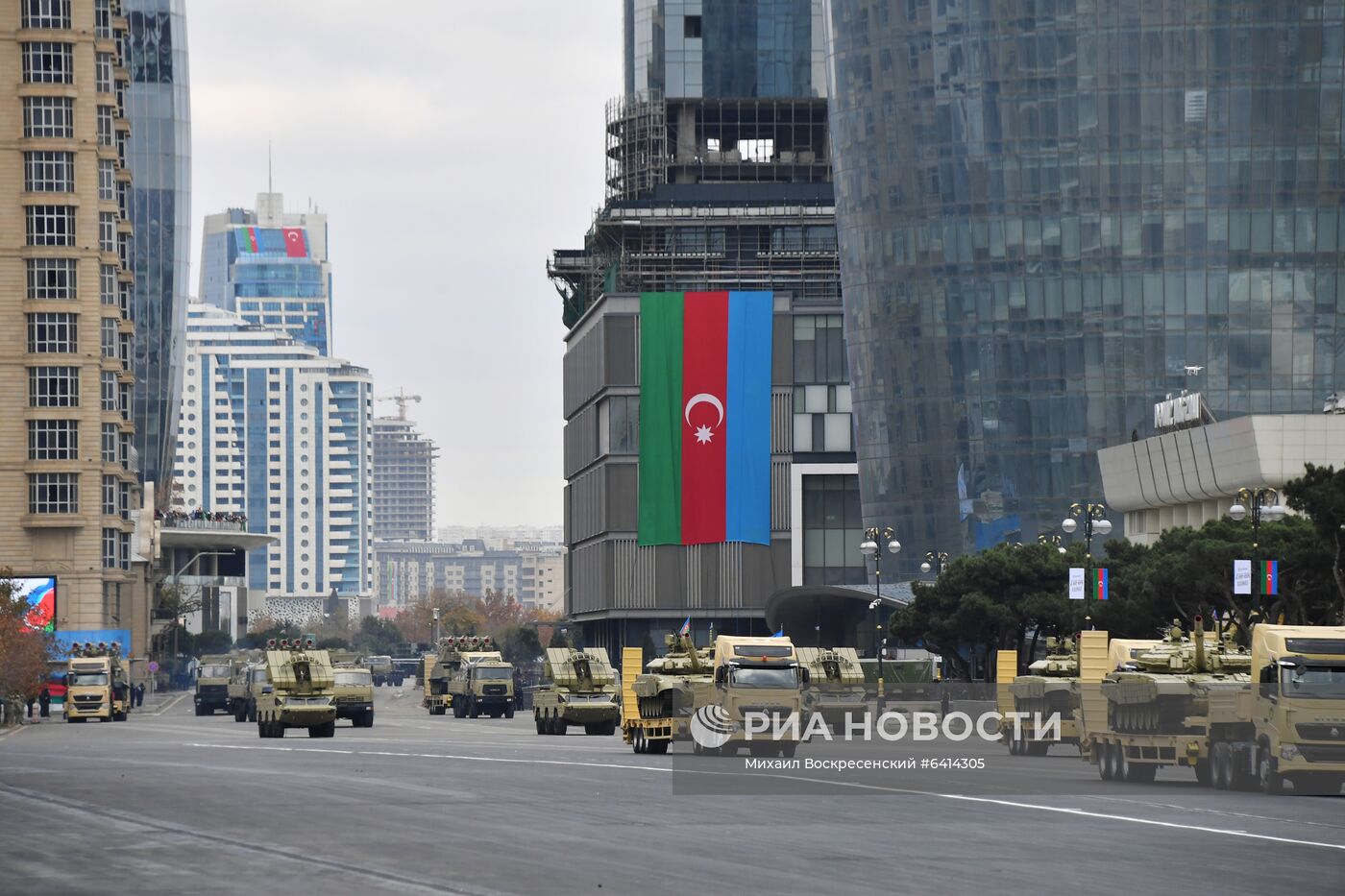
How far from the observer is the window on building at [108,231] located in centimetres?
14012

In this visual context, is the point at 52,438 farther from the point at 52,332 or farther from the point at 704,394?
the point at 704,394

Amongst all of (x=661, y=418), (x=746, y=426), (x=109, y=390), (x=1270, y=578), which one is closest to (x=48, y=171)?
(x=109, y=390)

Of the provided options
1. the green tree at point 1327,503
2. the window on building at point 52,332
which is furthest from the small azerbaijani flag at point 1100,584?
the window on building at point 52,332

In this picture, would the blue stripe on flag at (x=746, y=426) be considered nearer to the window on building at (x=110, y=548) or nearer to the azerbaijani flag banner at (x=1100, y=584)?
the window on building at (x=110, y=548)

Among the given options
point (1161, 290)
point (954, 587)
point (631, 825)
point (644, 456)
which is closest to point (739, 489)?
point (644, 456)

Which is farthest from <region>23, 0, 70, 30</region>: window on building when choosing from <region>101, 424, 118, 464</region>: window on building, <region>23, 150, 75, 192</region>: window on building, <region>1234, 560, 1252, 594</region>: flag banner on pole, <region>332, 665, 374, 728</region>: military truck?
<region>1234, 560, 1252, 594</region>: flag banner on pole

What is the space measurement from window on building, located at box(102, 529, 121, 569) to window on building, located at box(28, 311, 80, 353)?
12.4 m

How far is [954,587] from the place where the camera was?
99562mm

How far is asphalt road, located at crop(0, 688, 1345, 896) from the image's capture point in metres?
24.7

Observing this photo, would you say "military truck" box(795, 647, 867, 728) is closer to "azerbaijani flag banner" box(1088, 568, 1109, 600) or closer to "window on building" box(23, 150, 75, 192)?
"azerbaijani flag banner" box(1088, 568, 1109, 600)

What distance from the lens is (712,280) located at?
17488cm

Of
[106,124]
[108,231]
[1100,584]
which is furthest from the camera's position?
[106,124]

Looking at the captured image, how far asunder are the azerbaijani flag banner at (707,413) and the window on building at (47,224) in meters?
40.5

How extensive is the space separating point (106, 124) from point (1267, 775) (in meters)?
115
